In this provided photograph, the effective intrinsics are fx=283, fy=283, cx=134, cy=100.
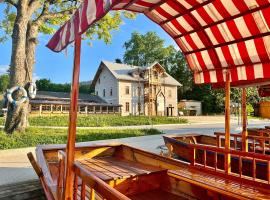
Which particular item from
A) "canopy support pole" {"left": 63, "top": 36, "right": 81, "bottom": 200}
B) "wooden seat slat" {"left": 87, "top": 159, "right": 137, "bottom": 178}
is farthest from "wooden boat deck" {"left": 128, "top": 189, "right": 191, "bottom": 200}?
"canopy support pole" {"left": 63, "top": 36, "right": 81, "bottom": 200}

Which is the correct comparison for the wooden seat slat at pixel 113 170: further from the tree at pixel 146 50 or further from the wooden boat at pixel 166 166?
the tree at pixel 146 50

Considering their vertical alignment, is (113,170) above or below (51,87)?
below

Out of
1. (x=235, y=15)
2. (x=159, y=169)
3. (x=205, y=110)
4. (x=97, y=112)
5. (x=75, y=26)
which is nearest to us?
(x=75, y=26)

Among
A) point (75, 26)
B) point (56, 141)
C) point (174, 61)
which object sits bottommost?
point (56, 141)

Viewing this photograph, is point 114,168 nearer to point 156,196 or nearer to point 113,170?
point 113,170

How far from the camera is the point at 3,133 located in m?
15.4

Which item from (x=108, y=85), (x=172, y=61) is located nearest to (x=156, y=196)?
A: (x=108, y=85)

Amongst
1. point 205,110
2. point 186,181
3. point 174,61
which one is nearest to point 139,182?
point 186,181

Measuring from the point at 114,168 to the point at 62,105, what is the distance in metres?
33.6

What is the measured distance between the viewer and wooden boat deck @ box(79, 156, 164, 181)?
5293 mm

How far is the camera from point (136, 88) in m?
45.8

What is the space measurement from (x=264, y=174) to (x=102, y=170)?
11.0 ft

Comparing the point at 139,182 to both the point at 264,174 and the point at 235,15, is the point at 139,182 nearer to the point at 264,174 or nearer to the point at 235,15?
the point at 264,174

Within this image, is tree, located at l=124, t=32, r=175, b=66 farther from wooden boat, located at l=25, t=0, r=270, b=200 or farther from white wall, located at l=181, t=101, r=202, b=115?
wooden boat, located at l=25, t=0, r=270, b=200
